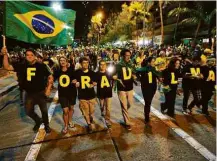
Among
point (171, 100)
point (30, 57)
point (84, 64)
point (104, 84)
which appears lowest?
point (171, 100)

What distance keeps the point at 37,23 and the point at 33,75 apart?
1.97 meters

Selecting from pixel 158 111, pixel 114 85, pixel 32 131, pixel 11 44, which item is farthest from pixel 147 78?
pixel 11 44

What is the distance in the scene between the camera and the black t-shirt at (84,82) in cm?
687

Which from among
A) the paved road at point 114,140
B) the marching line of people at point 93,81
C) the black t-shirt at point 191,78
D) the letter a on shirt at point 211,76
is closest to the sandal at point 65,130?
the marching line of people at point 93,81

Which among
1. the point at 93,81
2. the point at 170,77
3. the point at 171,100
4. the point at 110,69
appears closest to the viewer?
the point at 93,81

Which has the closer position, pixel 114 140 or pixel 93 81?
pixel 114 140

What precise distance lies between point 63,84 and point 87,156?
6.38 ft

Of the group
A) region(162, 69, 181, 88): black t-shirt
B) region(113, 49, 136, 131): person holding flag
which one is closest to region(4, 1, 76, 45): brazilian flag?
region(113, 49, 136, 131): person holding flag

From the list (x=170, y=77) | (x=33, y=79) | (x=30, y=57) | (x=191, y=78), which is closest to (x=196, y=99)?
(x=191, y=78)

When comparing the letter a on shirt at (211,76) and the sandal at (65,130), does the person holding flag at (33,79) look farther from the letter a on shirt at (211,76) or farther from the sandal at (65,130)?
the letter a on shirt at (211,76)

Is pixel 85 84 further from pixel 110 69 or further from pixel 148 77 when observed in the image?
pixel 148 77

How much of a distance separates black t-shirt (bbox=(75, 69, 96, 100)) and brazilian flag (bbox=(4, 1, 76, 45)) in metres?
1.87

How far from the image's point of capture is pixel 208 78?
8.23m

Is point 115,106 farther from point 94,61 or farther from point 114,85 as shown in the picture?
point 94,61
